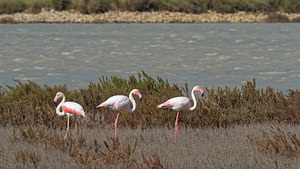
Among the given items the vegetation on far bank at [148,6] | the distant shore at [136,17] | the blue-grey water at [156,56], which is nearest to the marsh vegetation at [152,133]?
the blue-grey water at [156,56]

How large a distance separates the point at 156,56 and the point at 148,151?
63.0 ft

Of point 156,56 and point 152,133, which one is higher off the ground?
point 152,133

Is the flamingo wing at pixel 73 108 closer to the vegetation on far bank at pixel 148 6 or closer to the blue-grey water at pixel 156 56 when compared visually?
the blue-grey water at pixel 156 56

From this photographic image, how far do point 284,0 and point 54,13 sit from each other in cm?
2523

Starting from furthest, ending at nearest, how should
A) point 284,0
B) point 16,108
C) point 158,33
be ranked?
point 284,0, point 158,33, point 16,108

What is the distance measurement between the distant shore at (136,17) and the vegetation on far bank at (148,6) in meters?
0.83

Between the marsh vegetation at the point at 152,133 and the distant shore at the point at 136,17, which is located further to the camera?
the distant shore at the point at 136,17

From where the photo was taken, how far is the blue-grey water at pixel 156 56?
60.8ft

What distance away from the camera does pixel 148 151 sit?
7230 millimetres

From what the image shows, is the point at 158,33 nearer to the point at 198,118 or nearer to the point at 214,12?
the point at 214,12

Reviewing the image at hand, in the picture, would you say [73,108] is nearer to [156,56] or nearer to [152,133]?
[152,133]

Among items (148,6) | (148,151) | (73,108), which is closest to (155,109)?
(148,151)

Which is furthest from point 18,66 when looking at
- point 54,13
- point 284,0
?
point 284,0

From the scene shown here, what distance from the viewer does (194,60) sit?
24.4 metres
